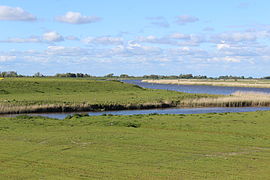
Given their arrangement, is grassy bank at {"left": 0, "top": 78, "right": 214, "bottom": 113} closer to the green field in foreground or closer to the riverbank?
the riverbank

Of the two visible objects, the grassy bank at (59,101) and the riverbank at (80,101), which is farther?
the riverbank at (80,101)

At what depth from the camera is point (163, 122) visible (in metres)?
32.9

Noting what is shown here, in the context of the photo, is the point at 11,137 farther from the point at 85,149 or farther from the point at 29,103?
the point at 29,103

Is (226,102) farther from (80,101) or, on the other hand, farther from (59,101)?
(59,101)

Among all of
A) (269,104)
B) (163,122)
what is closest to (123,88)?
(269,104)

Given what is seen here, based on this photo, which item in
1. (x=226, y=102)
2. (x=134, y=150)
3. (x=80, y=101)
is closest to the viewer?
(x=134, y=150)

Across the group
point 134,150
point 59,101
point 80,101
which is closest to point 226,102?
point 80,101

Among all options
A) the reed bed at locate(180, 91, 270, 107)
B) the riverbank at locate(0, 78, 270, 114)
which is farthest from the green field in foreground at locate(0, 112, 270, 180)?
the reed bed at locate(180, 91, 270, 107)

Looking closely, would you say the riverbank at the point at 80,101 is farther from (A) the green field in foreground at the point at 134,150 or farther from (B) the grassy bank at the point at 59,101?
(A) the green field in foreground at the point at 134,150

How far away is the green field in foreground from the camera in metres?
15.5

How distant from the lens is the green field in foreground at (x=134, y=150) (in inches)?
612

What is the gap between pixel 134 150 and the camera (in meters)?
20.0

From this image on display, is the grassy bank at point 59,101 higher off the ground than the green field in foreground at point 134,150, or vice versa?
the grassy bank at point 59,101

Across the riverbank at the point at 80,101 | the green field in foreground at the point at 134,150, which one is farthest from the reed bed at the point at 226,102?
the green field in foreground at the point at 134,150
